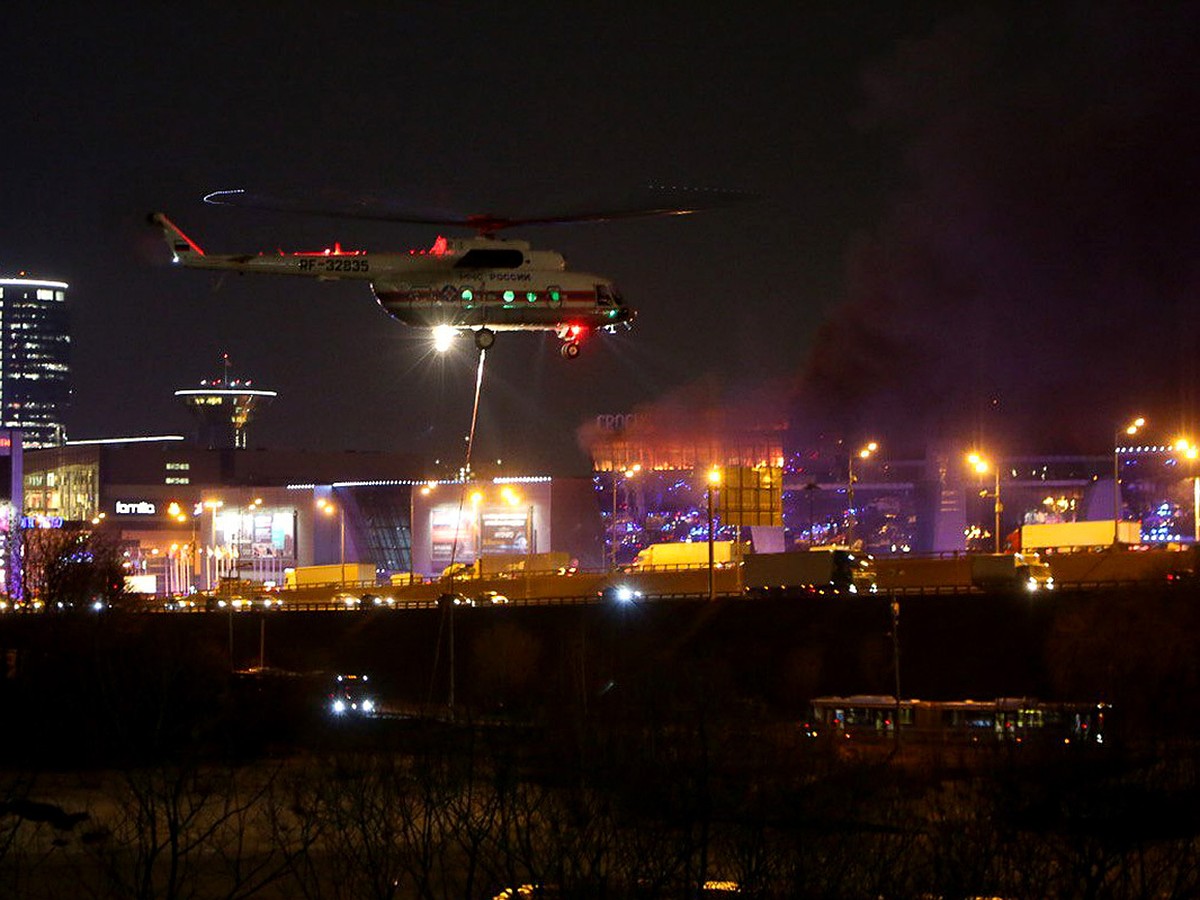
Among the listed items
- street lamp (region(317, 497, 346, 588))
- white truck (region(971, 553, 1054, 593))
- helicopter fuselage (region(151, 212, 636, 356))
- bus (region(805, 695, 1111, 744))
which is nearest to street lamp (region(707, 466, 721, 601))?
white truck (region(971, 553, 1054, 593))

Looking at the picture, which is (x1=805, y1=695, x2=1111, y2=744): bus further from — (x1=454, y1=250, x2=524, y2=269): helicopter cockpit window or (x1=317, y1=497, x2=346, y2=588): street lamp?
(x1=317, y1=497, x2=346, y2=588): street lamp

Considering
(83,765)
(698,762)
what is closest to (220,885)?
(698,762)

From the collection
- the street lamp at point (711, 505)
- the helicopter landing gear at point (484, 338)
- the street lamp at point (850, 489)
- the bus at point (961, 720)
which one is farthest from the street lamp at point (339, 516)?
the helicopter landing gear at point (484, 338)

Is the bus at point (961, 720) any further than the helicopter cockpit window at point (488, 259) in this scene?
Yes

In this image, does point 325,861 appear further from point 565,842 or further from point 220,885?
point 565,842

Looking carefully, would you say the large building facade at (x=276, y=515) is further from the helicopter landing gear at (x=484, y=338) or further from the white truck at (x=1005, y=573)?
the helicopter landing gear at (x=484, y=338)

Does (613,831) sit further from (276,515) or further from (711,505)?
(276,515)

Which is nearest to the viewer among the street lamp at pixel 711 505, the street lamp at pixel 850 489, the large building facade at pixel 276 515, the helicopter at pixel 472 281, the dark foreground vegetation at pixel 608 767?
the dark foreground vegetation at pixel 608 767
